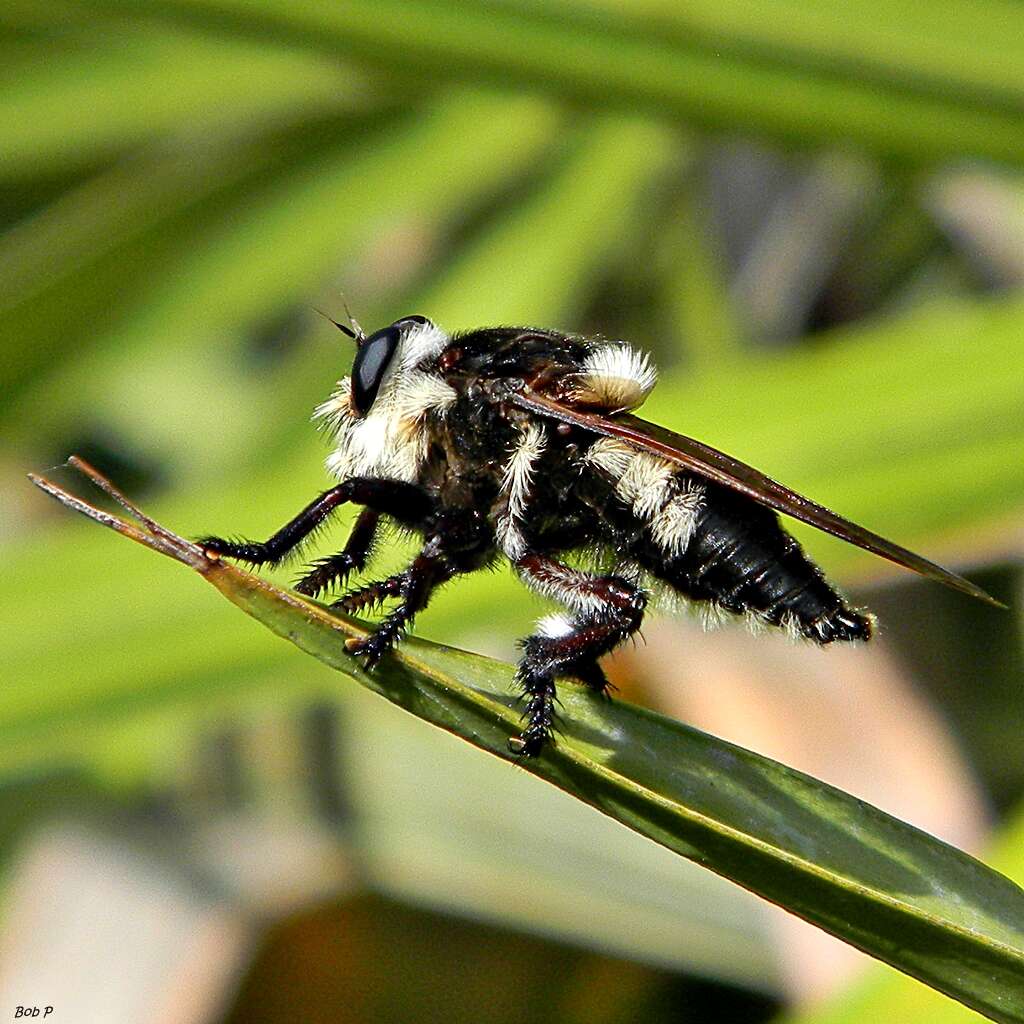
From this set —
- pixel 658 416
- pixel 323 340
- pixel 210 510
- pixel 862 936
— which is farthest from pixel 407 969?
pixel 862 936

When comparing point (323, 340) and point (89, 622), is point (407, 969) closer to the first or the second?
point (89, 622)

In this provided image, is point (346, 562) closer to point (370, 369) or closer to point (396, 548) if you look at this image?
point (370, 369)

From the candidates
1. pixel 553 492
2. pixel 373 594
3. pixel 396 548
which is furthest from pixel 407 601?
pixel 396 548

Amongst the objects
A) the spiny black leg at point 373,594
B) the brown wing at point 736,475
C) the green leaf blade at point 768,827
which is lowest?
the green leaf blade at point 768,827

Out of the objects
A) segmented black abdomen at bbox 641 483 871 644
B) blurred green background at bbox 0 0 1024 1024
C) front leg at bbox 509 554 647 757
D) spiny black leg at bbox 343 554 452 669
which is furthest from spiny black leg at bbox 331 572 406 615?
blurred green background at bbox 0 0 1024 1024

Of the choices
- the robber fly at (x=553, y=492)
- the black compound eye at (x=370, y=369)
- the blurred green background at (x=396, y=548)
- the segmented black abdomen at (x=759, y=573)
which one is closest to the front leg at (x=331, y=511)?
the robber fly at (x=553, y=492)

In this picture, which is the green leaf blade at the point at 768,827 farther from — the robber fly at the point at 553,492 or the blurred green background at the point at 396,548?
the blurred green background at the point at 396,548
